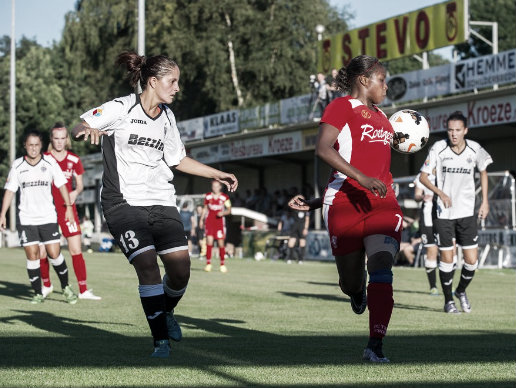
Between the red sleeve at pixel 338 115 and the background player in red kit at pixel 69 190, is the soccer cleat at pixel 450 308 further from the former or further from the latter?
the red sleeve at pixel 338 115

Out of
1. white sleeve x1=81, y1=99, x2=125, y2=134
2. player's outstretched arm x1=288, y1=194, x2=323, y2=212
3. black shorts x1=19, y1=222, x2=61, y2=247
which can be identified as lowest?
black shorts x1=19, y1=222, x2=61, y2=247

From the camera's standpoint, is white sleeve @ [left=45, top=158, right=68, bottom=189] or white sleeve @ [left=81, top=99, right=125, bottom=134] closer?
white sleeve @ [left=81, top=99, right=125, bottom=134]

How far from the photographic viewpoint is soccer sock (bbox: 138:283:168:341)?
273 inches

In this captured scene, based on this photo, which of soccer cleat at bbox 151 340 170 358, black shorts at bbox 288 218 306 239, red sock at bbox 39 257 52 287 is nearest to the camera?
soccer cleat at bbox 151 340 170 358

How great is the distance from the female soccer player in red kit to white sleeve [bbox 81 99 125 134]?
144 centimetres

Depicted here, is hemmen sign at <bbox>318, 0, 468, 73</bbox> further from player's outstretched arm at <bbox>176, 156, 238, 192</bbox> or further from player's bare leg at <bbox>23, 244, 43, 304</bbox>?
player's outstretched arm at <bbox>176, 156, 238, 192</bbox>

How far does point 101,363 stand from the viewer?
652cm

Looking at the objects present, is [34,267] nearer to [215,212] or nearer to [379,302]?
[379,302]

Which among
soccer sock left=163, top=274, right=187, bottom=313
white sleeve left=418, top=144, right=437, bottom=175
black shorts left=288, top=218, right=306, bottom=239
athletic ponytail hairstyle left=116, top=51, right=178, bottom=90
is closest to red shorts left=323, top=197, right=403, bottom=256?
soccer sock left=163, top=274, right=187, bottom=313

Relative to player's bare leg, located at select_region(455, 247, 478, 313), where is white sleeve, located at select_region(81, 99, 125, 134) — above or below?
above

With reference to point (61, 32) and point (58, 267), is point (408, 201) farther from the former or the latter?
point (61, 32)

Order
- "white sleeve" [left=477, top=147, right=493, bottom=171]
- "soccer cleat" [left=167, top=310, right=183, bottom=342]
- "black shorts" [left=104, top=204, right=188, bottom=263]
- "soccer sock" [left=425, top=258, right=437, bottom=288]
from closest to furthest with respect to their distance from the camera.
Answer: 1. "black shorts" [left=104, top=204, right=188, bottom=263]
2. "soccer cleat" [left=167, top=310, right=183, bottom=342]
3. "white sleeve" [left=477, top=147, right=493, bottom=171]
4. "soccer sock" [left=425, top=258, right=437, bottom=288]

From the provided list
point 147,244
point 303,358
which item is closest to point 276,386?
point 303,358

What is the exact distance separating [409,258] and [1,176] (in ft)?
134
